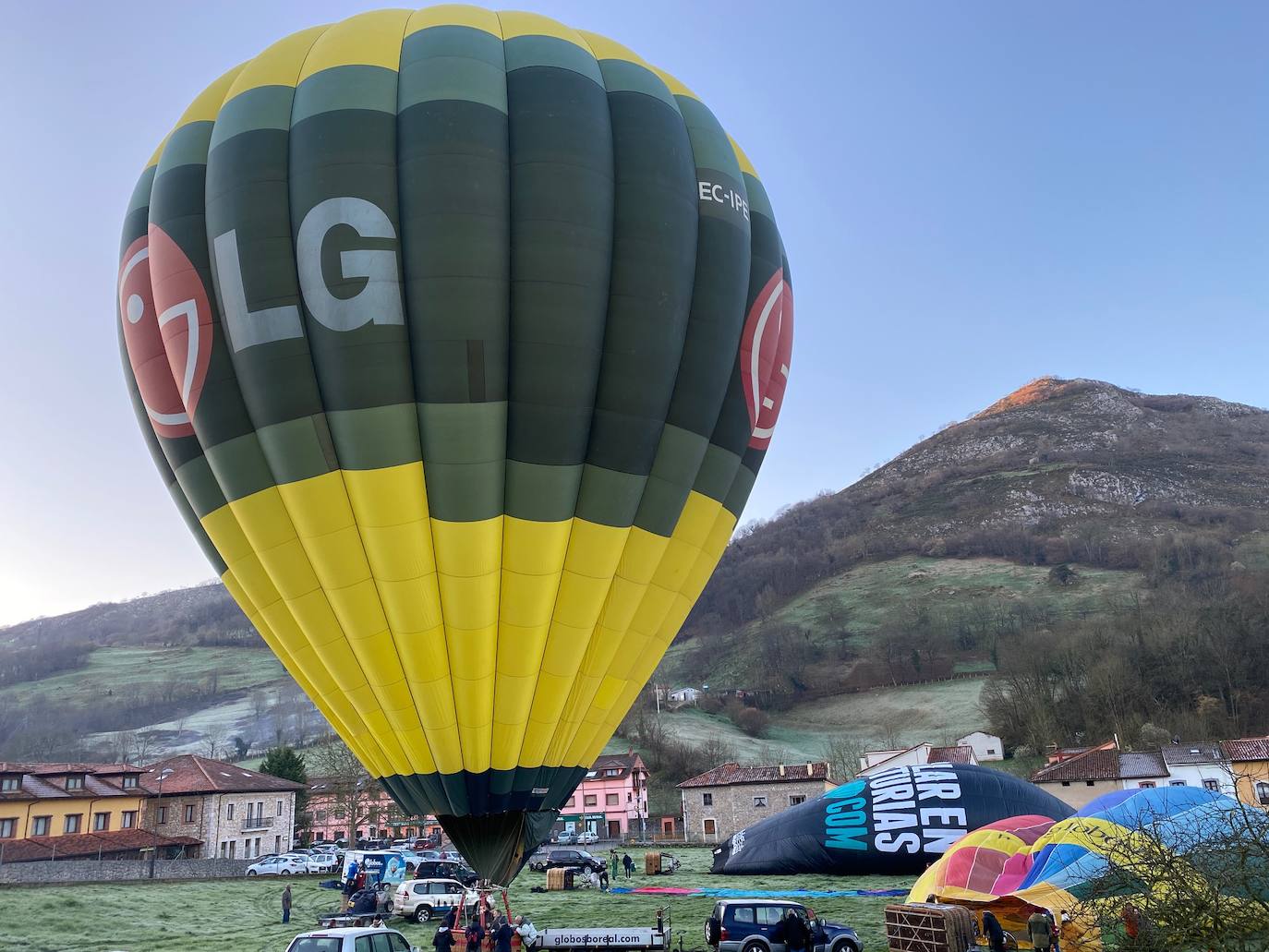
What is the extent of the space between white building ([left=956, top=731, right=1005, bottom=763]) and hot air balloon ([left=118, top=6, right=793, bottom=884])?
214 feet

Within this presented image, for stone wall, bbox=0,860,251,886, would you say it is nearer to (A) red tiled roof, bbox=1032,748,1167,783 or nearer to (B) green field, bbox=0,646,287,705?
(A) red tiled roof, bbox=1032,748,1167,783

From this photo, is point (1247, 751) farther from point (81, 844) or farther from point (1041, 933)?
point (81, 844)

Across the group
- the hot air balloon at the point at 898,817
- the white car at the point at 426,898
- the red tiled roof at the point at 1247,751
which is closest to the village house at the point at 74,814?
the white car at the point at 426,898

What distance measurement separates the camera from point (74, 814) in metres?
44.1

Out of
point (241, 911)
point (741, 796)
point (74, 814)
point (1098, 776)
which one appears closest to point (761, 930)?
point (241, 911)

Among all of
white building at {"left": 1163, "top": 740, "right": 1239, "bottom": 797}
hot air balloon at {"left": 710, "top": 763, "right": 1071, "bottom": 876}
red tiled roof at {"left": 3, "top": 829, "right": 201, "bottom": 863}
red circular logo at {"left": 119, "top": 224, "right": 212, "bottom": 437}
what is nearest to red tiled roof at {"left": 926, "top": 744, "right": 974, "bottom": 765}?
white building at {"left": 1163, "top": 740, "right": 1239, "bottom": 797}

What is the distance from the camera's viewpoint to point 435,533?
40.5 ft

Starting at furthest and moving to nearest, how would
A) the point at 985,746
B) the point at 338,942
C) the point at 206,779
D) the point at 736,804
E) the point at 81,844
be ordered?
the point at 985,746, the point at 206,779, the point at 736,804, the point at 81,844, the point at 338,942

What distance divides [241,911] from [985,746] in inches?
2406

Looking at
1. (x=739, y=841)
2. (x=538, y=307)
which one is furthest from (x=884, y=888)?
(x=538, y=307)

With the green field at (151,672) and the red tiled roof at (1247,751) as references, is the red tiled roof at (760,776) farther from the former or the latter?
the green field at (151,672)

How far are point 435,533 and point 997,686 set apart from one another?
8813 cm

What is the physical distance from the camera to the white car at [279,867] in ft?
113

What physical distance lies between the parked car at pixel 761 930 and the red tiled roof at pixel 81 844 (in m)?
30.9
